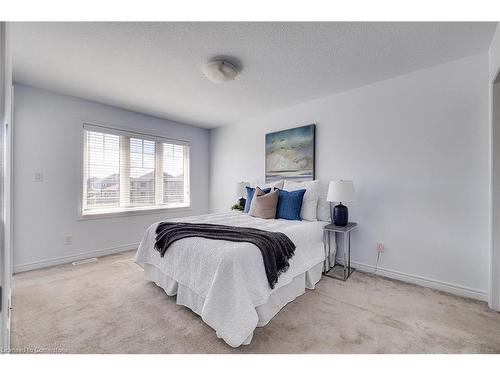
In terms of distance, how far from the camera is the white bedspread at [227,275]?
153cm

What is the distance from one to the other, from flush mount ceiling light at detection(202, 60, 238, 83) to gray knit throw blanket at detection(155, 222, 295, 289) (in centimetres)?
156

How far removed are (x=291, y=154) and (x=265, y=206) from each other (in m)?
1.09

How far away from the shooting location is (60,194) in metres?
3.15

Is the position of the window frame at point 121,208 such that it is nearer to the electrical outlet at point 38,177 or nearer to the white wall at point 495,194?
the electrical outlet at point 38,177

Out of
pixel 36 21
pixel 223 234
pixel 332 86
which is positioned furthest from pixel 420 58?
pixel 36 21

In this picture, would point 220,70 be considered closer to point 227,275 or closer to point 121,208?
point 227,275

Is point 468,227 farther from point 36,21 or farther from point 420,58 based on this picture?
point 36,21

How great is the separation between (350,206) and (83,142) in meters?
3.93

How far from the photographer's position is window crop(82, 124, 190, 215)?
137 inches

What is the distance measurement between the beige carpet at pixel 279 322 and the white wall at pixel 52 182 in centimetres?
63

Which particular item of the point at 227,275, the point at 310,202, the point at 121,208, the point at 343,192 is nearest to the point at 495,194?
the point at 343,192

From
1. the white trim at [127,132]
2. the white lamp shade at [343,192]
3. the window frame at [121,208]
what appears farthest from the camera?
the white trim at [127,132]

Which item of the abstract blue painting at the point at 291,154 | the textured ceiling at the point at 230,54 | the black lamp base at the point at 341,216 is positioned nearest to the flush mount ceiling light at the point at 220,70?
the textured ceiling at the point at 230,54

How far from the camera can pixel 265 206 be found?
9.71 feet
